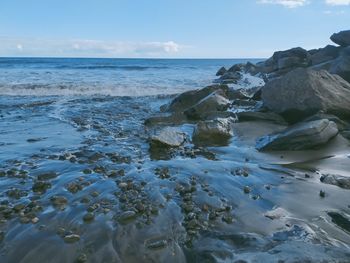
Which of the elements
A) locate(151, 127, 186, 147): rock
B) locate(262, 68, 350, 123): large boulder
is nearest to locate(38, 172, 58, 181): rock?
locate(151, 127, 186, 147): rock

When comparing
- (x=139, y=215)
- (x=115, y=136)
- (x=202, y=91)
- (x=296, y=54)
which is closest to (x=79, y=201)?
(x=139, y=215)

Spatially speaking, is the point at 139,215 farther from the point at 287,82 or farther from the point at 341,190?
the point at 287,82

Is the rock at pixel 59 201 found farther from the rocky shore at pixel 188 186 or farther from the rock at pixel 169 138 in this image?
the rock at pixel 169 138

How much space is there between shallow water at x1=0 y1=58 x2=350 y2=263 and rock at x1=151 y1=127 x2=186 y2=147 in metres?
0.29

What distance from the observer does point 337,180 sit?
6309 mm

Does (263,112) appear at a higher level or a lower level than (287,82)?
lower

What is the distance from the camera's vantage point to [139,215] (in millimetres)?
5062

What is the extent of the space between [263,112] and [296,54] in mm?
26557

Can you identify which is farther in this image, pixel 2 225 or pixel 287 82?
pixel 287 82

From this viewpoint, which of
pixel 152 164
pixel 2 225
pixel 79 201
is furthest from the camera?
pixel 152 164

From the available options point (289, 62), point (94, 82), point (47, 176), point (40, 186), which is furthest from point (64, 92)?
point (289, 62)

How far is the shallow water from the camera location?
166 inches

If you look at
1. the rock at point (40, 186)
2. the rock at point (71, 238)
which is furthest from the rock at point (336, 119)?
the rock at point (71, 238)

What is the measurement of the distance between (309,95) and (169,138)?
4.42 m
